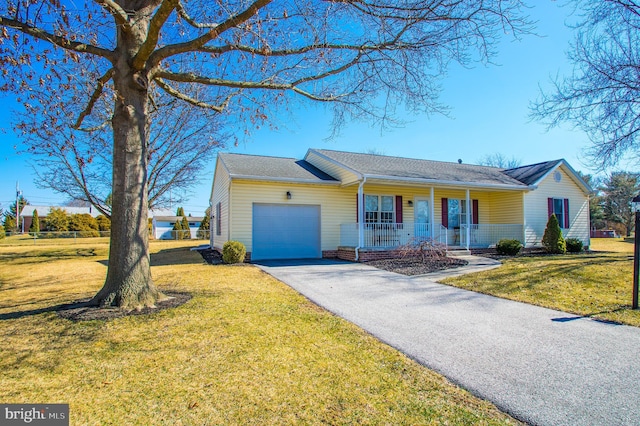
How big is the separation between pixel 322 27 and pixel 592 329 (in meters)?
6.36

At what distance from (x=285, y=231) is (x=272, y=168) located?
2.81 meters

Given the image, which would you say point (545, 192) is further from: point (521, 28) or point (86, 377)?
point (86, 377)

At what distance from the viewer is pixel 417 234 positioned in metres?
14.9

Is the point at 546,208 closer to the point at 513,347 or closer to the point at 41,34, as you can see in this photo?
the point at 513,347

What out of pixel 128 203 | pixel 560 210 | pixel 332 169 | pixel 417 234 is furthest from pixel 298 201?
pixel 560 210

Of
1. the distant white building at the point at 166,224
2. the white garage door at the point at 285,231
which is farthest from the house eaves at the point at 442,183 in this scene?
the distant white building at the point at 166,224

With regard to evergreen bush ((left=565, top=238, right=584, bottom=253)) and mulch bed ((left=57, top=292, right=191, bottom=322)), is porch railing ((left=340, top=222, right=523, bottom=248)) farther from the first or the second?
mulch bed ((left=57, top=292, right=191, bottom=322))

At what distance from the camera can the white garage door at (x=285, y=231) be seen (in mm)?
13375

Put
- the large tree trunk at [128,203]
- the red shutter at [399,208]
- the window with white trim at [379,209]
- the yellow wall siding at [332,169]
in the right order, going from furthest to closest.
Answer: the red shutter at [399,208]
the window with white trim at [379,209]
the yellow wall siding at [332,169]
the large tree trunk at [128,203]

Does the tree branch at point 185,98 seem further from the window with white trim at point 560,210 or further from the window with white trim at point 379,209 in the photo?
the window with white trim at point 560,210

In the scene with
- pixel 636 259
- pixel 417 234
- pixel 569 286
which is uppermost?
pixel 417 234

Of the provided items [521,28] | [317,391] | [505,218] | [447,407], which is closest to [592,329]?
[447,407]

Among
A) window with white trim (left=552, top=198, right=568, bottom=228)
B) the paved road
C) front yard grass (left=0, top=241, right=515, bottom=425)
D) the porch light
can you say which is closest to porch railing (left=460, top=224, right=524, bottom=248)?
window with white trim (left=552, top=198, right=568, bottom=228)

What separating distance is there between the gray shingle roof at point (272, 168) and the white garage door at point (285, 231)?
3.87 ft
